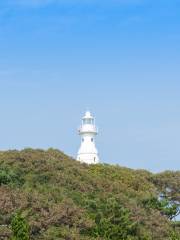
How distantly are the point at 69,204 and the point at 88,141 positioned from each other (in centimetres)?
3204

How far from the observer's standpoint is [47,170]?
44406 millimetres

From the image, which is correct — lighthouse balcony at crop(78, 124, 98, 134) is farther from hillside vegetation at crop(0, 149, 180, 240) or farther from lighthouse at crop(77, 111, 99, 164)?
hillside vegetation at crop(0, 149, 180, 240)

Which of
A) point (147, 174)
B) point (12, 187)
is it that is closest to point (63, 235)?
point (12, 187)

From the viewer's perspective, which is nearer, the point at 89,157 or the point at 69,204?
the point at 69,204

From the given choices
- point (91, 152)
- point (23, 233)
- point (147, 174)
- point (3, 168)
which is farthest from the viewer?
point (91, 152)

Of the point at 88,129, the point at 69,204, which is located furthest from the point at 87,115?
the point at 69,204

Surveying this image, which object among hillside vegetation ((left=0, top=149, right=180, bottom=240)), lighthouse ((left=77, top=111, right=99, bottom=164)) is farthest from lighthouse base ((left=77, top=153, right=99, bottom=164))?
hillside vegetation ((left=0, top=149, right=180, bottom=240))

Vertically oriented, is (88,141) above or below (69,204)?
above

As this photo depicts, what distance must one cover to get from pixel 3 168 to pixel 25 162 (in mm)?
3191

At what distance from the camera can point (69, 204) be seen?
123ft

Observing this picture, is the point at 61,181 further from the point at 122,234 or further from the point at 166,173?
the point at 166,173

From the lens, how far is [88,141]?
228 feet

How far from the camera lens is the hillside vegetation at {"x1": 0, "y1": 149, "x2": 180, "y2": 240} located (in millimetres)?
35531

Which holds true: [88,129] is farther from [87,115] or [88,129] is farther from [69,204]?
[69,204]
